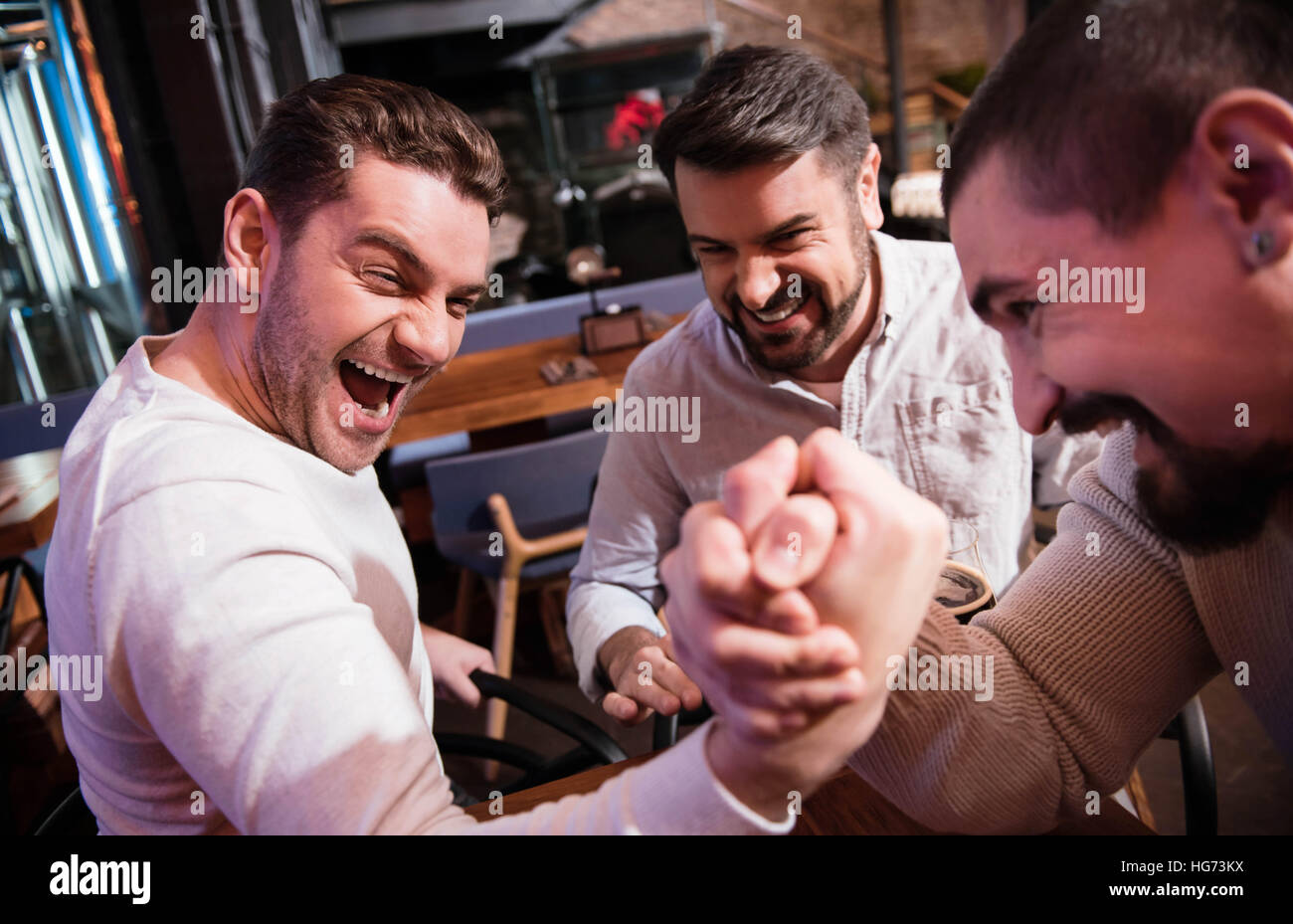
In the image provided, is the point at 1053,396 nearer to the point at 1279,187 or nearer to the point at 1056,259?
the point at 1056,259

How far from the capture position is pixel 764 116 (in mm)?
1440

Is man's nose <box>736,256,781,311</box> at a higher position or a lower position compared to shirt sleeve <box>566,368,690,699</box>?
higher

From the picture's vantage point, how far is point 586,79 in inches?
344

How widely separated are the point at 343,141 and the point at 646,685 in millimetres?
818

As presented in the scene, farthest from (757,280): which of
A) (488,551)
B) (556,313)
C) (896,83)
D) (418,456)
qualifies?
(896,83)

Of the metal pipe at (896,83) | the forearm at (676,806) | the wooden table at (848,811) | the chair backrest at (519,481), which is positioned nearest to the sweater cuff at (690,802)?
the forearm at (676,806)

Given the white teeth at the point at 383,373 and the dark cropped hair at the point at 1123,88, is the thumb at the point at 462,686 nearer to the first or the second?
the white teeth at the point at 383,373

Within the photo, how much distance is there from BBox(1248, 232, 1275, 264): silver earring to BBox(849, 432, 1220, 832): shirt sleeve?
42 centimetres

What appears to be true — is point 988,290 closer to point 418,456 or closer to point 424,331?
point 424,331

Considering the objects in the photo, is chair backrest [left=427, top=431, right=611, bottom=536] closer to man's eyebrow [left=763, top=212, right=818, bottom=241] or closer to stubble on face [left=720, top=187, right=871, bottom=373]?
stubble on face [left=720, top=187, right=871, bottom=373]

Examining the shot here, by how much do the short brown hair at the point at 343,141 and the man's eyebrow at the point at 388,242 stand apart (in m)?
0.06

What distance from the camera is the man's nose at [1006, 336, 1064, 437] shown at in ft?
2.65

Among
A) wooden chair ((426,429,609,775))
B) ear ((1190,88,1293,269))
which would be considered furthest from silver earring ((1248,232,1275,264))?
wooden chair ((426,429,609,775))
